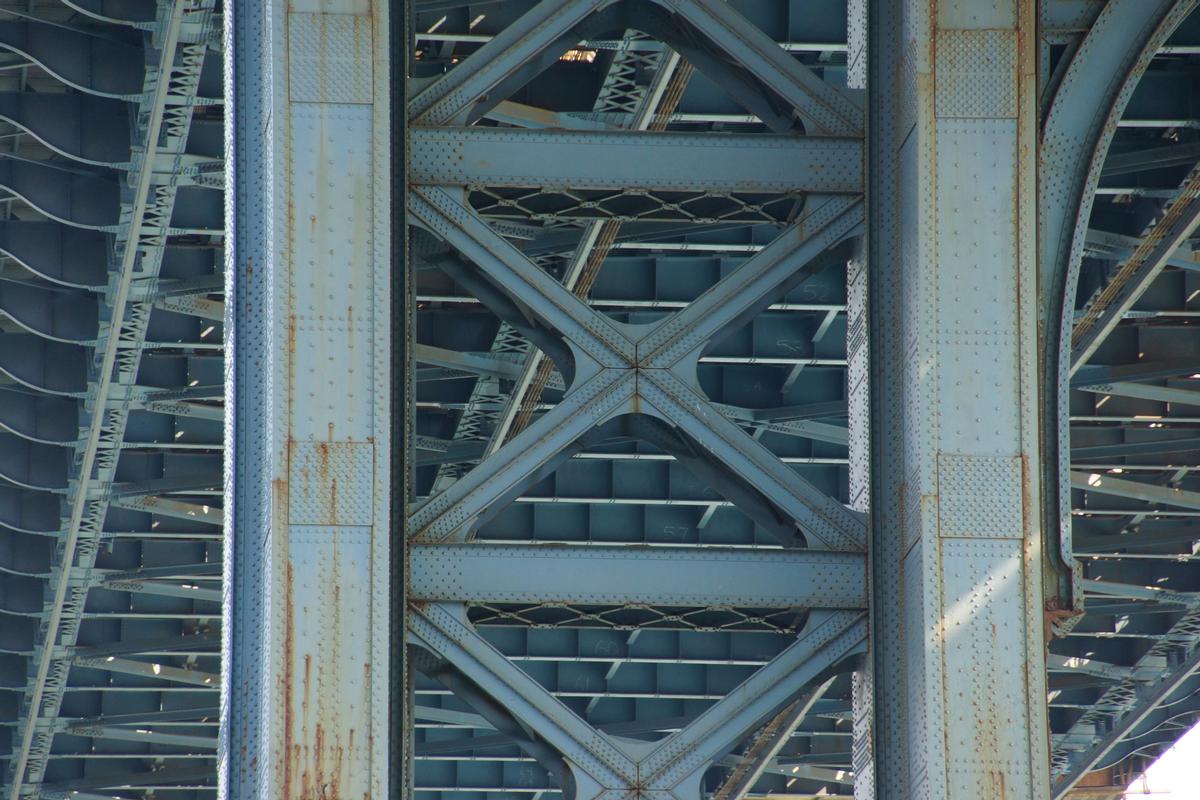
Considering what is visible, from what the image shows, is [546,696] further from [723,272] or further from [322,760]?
[723,272]

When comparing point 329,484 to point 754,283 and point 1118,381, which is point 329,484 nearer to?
point 754,283

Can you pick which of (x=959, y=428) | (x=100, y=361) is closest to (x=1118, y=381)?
(x=100, y=361)

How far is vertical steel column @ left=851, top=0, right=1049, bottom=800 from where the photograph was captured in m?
8.13

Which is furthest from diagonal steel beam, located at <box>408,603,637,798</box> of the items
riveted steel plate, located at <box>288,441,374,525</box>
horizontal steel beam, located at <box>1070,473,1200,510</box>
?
horizontal steel beam, located at <box>1070,473,1200,510</box>

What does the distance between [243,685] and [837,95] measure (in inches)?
134

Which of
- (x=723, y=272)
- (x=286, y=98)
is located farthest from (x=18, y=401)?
(x=286, y=98)

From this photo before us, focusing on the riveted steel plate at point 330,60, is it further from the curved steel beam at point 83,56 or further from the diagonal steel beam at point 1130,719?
the diagonal steel beam at point 1130,719

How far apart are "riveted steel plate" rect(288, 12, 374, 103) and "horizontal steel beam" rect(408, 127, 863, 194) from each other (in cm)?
72

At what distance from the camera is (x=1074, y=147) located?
29.9 ft

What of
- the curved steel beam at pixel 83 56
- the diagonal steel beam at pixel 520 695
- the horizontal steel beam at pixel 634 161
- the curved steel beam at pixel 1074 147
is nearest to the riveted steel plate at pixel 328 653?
the diagonal steel beam at pixel 520 695

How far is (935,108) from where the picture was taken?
8539 mm

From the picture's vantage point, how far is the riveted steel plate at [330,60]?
334 inches

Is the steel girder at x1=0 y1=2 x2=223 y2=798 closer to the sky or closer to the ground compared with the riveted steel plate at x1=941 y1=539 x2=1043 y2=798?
closer to the sky

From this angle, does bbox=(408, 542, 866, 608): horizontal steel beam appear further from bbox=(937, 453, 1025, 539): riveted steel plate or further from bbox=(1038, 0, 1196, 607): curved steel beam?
bbox=(1038, 0, 1196, 607): curved steel beam
